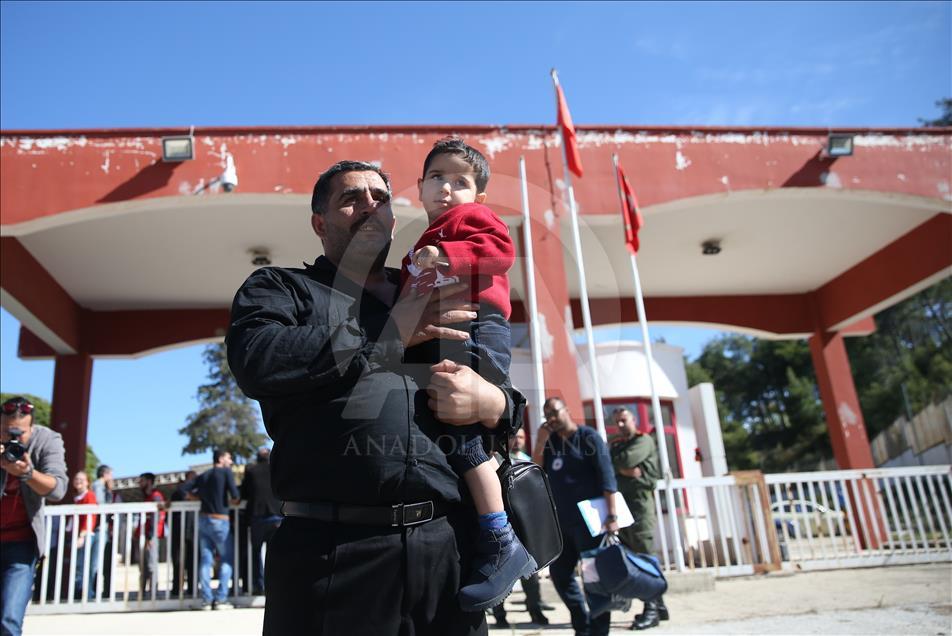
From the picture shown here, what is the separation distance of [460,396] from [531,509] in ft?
1.33

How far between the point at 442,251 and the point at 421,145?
7.28 m

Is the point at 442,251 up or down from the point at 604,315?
down

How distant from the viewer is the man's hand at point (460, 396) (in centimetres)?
159

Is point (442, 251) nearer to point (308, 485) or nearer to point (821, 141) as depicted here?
point (308, 485)

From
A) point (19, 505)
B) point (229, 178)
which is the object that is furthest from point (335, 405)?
point (229, 178)

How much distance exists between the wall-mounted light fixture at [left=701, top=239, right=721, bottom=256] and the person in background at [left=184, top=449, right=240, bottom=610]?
782 centimetres

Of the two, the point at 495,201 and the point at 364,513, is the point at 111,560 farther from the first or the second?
the point at 364,513

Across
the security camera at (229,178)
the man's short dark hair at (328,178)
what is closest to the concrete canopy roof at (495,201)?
the security camera at (229,178)

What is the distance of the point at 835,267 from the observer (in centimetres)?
1205

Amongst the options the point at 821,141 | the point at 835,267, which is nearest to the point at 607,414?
the point at 835,267

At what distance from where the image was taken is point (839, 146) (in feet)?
29.8

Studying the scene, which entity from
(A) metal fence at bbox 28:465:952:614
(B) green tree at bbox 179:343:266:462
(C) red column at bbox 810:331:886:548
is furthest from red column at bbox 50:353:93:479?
(B) green tree at bbox 179:343:266:462

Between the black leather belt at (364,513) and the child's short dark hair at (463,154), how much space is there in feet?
3.43

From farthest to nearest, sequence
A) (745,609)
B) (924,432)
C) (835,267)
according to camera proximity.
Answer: (924,432)
(835,267)
(745,609)
